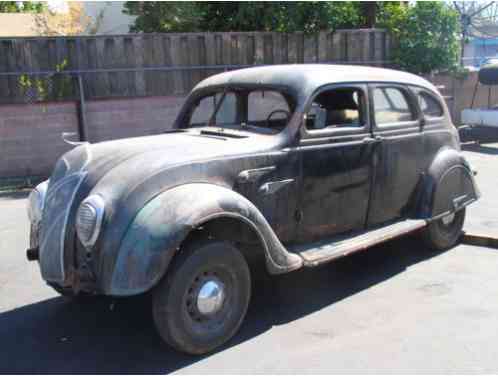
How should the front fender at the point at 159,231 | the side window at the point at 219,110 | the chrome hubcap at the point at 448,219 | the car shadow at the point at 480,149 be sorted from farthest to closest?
the car shadow at the point at 480,149 → the chrome hubcap at the point at 448,219 → the side window at the point at 219,110 → the front fender at the point at 159,231

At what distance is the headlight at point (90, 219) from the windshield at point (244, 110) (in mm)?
1594

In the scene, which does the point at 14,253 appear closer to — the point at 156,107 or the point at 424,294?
the point at 424,294

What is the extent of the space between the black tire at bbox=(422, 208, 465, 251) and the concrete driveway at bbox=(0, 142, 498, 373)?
0.21 m

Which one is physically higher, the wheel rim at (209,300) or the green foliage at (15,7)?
the green foliage at (15,7)

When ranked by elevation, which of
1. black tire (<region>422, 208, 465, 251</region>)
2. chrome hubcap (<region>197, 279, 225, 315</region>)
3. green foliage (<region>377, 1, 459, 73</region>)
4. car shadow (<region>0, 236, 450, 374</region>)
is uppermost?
green foliage (<region>377, 1, 459, 73</region>)

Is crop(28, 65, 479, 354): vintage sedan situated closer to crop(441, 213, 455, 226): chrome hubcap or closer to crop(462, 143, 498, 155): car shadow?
crop(441, 213, 455, 226): chrome hubcap

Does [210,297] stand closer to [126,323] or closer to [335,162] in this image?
[126,323]

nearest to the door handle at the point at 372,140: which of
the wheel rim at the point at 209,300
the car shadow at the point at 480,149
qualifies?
the wheel rim at the point at 209,300

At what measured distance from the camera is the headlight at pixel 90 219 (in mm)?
3410

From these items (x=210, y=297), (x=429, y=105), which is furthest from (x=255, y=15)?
(x=210, y=297)

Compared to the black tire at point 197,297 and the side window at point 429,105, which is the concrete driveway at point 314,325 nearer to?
the black tire at point 197,297

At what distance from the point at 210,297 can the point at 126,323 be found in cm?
94

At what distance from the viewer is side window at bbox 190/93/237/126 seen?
4.98m

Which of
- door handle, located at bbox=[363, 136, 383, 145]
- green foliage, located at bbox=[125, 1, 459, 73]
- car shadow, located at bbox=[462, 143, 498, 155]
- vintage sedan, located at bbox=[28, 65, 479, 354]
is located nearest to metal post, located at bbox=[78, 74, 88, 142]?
green foliage, located at bbox=[125, 1, 459, 73]
